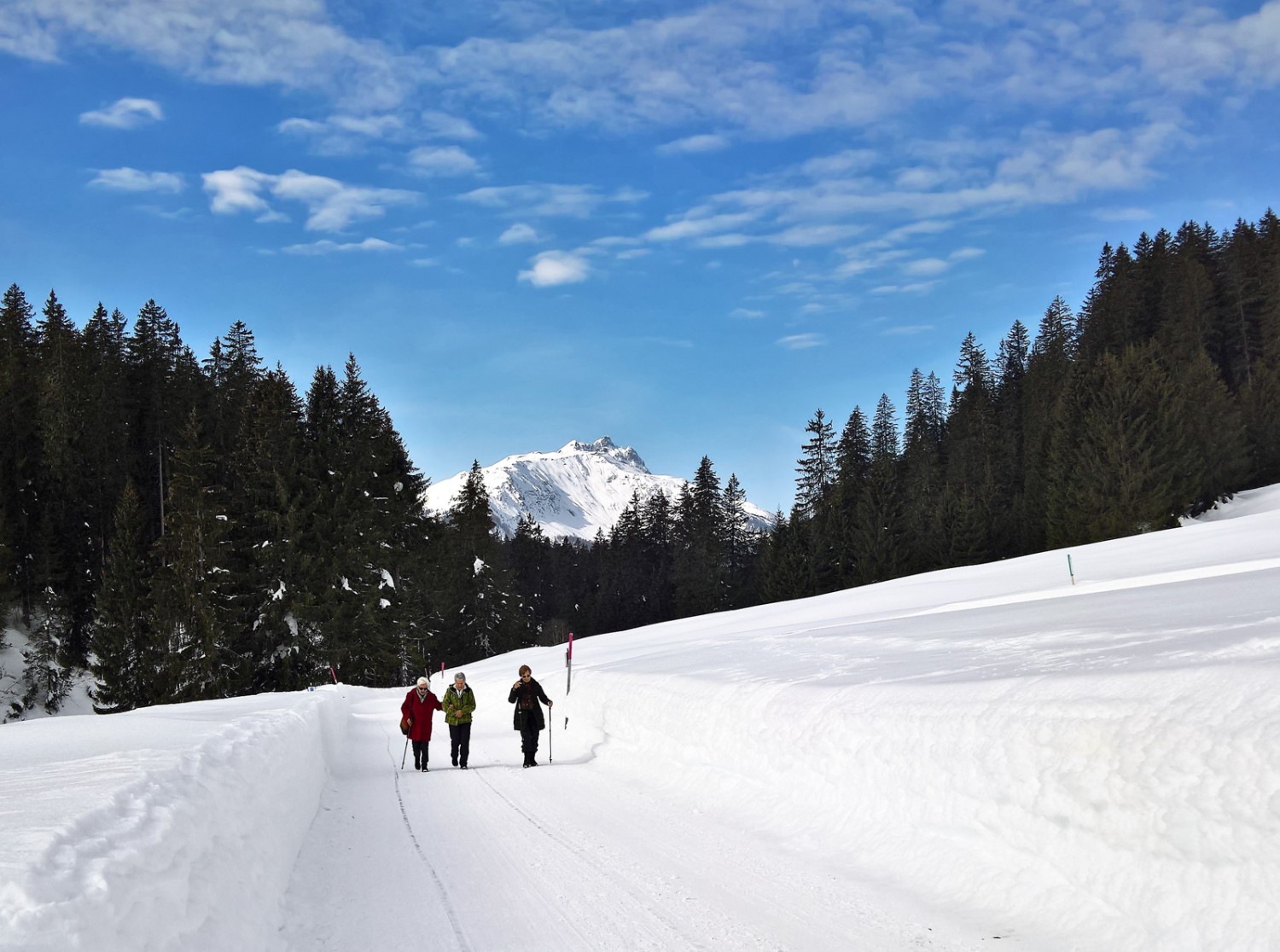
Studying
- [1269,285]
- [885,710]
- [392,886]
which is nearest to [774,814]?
[885,710]

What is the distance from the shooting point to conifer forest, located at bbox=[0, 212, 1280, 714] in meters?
40.8

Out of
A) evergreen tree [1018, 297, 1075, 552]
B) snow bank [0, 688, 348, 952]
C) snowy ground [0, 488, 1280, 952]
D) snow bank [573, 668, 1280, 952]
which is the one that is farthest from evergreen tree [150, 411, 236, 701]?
evergreen tree [1018, 297, 1075, 552]

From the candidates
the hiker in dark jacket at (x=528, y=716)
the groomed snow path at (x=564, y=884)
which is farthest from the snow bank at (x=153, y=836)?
the hiker in dark jacket at (x=528, y=716)

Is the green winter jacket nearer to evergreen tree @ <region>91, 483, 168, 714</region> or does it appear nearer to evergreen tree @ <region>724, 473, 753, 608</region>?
evergreen tree @ <region>91, 483, 168, 714</region>

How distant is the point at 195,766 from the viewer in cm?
673

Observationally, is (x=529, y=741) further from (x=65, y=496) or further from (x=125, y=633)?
(x=65, y=496)

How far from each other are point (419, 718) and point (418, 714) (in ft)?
0.25

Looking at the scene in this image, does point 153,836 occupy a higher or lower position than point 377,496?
lower

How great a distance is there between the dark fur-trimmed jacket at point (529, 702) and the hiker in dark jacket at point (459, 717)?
81 centimetres

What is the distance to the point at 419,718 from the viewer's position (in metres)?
15.0

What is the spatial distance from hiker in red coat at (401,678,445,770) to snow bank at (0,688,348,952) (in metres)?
4.38

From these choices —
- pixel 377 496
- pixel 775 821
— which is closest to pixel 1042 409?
pixel 377 496

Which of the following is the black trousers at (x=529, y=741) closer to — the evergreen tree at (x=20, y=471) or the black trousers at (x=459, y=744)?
the black trousers at (x=459, y=744)

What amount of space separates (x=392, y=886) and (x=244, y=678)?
121ft
